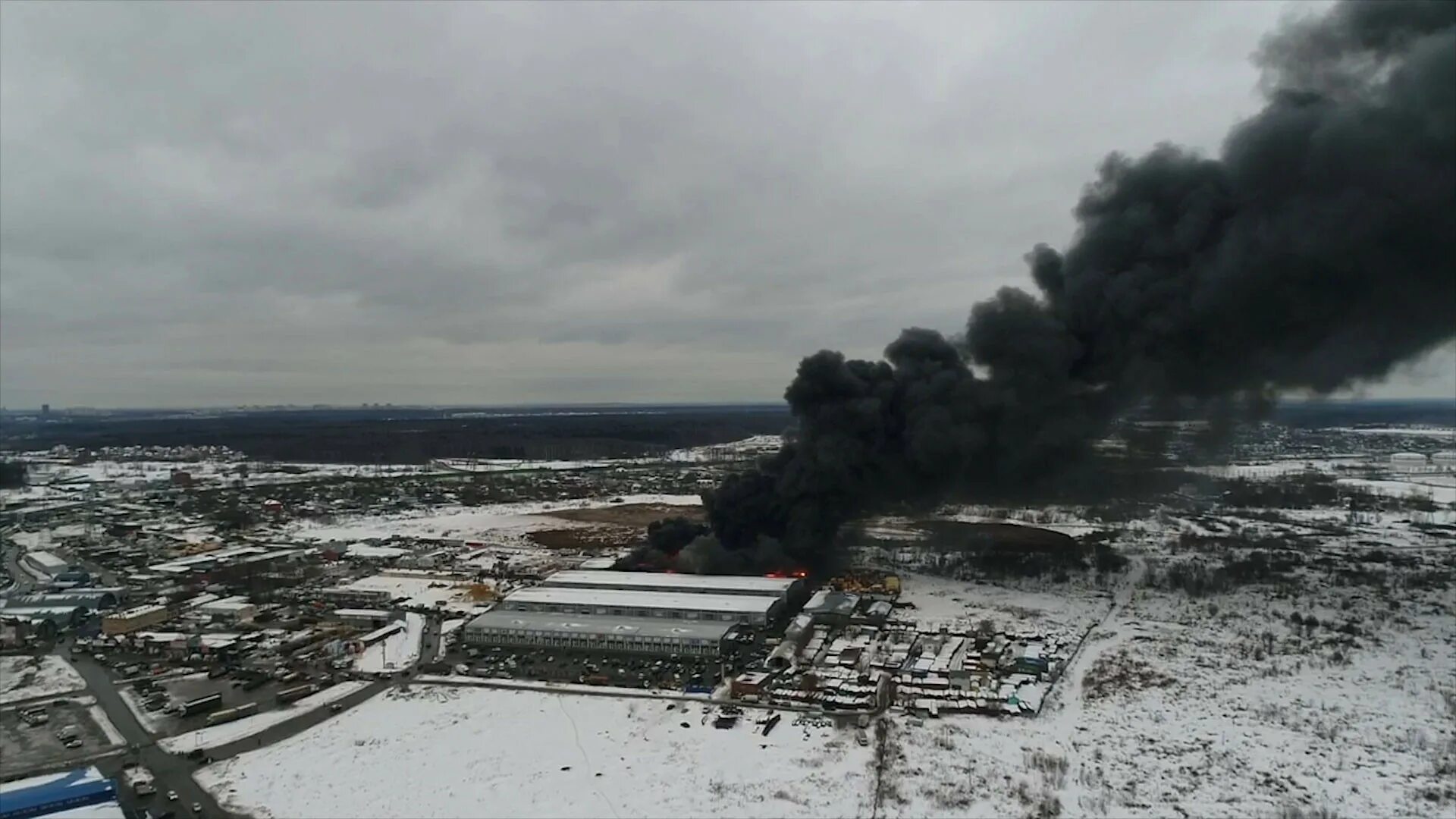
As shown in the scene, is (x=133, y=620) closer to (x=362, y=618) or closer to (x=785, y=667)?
(x=362, y=618)

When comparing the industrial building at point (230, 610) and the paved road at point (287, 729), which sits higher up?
the industrial building at point (230, 610)

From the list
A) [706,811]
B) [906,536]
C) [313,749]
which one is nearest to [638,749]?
[706,811]

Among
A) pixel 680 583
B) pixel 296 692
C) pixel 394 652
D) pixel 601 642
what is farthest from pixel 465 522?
pixel 296 692

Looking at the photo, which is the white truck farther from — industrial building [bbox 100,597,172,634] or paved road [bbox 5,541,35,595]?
paved road [bbox 5,541,35,595]

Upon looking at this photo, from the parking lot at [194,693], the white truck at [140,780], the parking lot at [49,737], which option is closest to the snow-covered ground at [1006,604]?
the parking lot at [194,693]

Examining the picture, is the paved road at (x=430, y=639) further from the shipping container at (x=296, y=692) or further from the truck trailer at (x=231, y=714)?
the truck trailer at (x=231, y=714)

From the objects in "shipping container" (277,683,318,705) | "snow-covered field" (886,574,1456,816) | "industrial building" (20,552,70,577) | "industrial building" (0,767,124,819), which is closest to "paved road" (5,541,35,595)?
"industrial building" (20,552,70,577)
